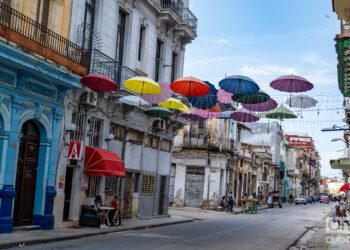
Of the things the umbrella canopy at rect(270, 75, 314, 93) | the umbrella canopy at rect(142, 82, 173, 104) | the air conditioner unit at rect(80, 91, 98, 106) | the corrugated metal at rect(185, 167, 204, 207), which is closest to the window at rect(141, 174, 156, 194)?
the umbrella canopy at rect(142, 82, 173, 104)

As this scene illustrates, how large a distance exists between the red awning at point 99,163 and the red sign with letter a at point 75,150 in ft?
3.47

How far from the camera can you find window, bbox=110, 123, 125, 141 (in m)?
20.7

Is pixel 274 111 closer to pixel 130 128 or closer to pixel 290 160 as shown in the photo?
pixel 130 128

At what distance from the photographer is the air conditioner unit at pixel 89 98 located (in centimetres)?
1769

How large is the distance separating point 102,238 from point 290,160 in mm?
76937

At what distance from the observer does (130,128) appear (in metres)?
22.1

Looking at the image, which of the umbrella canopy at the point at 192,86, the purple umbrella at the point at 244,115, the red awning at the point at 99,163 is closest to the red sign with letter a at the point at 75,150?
the red awning at the point at 99,163

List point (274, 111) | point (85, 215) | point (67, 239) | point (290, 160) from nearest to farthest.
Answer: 1. point (67, 239)
2. point (85, 215)
3. point (274, 111)
4. point (290, 160)

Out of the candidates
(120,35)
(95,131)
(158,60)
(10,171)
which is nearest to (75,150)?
(95,131)

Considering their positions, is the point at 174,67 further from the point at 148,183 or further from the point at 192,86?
the point at 192,86

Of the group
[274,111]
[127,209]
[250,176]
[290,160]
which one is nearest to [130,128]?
[127,209]

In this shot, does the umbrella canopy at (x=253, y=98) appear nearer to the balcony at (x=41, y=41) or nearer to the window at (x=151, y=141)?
the balcony at (x=41, y=41)

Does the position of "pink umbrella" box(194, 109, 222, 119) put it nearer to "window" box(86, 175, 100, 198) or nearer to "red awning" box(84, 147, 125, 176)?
"red awning" box(84, 147, 125, 176)

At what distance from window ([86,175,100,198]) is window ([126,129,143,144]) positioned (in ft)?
10.1
